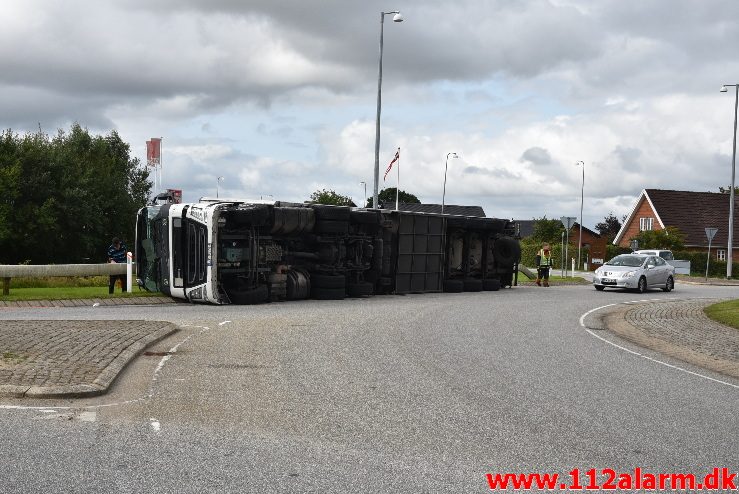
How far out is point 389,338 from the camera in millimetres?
14633

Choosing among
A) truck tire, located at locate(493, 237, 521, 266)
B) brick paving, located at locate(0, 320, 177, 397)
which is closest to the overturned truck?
truck tire, located at locate(493, 237, 521, 266)

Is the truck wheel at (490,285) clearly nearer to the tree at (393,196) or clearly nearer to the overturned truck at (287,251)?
the overturned truck at (287,251)

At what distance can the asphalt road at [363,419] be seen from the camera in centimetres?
626

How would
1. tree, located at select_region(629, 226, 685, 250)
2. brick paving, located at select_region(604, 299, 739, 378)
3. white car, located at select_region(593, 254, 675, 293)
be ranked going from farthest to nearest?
tree, located at select_region(629, 226, 685, 250) < white car, located at select_region(593, 254, 675, 293) < brick paving, located at select_region(604, 299, 739, 378)

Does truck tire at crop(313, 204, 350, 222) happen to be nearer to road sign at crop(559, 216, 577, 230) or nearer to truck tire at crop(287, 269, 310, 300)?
truck tire at crop(287, 269, 310, 300)

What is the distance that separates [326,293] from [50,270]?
6.89 meters

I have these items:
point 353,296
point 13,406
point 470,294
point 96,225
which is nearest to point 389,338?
point 13,406

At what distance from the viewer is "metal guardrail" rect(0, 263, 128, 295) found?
21.9 metres

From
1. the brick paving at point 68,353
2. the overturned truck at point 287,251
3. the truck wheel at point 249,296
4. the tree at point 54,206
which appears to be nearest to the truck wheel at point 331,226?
the overturned truck at point 287,251

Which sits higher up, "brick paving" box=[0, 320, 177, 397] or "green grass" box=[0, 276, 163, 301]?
"brick paving" box=[0, 320, 177, 397]

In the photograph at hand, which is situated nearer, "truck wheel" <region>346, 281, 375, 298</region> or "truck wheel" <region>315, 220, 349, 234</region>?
"truck wheel" <region>315, 220, 349, 234</region>

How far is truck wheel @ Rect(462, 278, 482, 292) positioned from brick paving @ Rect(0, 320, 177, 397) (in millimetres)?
16020

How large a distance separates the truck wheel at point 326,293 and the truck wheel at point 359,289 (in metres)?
0.87

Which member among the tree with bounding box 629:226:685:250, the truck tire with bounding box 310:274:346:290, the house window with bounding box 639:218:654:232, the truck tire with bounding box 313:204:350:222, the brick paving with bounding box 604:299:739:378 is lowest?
the brick paving with bounding box 604:299:739:378
